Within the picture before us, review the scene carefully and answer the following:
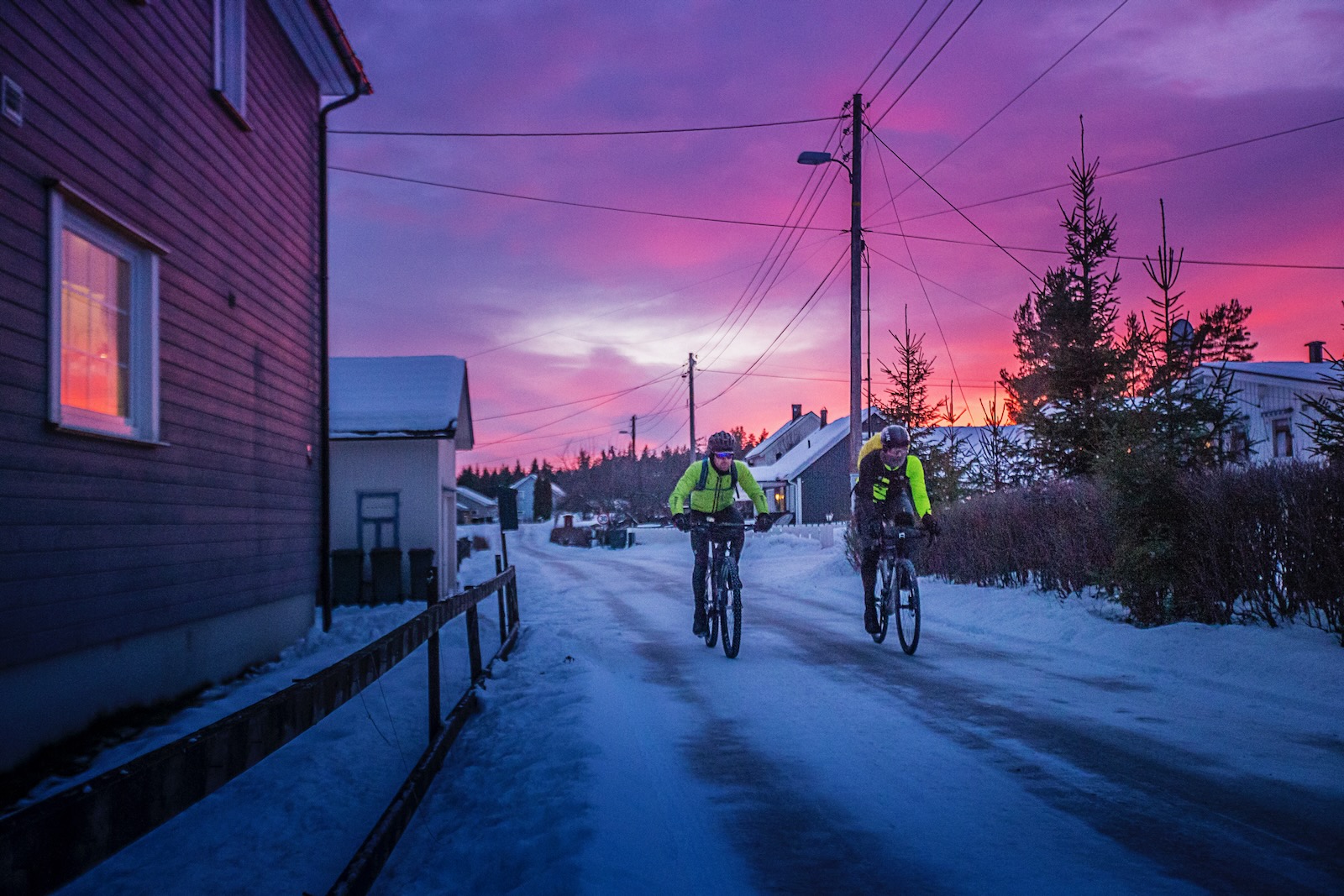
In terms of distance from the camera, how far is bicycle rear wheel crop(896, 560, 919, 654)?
790 centimetres

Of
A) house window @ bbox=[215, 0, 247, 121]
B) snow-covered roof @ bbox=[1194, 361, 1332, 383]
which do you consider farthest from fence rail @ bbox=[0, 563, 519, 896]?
snow-covered roof @ bbox=[1194, 361, 1332, 383]

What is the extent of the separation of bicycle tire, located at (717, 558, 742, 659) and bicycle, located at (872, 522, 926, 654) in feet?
4.55

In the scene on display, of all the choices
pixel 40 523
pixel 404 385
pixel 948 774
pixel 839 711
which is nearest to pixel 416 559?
pixel 404 385

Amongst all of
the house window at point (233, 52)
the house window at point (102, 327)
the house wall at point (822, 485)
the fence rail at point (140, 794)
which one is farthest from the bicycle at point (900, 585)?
the house wall at point (822, 485)

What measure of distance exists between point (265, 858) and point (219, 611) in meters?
4.94

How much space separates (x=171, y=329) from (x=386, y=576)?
936 cm

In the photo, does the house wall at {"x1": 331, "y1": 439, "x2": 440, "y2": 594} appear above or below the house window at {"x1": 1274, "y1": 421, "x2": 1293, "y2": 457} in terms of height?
below

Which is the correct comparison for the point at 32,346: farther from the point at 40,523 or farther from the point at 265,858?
the point at 265,858

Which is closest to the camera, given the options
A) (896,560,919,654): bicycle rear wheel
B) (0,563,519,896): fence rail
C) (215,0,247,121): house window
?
(0,563,519,896): fence rail

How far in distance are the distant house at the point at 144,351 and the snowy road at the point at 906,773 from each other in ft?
9.13

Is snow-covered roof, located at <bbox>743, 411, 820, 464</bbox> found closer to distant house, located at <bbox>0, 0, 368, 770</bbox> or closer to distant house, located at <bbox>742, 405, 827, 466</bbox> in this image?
distant house, located at <bbox>742, 405, 827, 466</bbox>

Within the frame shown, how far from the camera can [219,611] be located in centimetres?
846

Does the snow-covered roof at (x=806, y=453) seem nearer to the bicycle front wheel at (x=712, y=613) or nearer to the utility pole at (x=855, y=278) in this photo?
the utility pole at (x=855, y=278)

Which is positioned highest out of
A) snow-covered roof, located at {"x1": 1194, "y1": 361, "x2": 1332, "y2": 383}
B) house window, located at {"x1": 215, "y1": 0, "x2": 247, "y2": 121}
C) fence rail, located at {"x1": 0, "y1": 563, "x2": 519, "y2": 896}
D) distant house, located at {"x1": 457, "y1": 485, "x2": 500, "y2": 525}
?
house window, located at {"x1": 215, "y1": 0, "x2": 247, "y2": 121}
